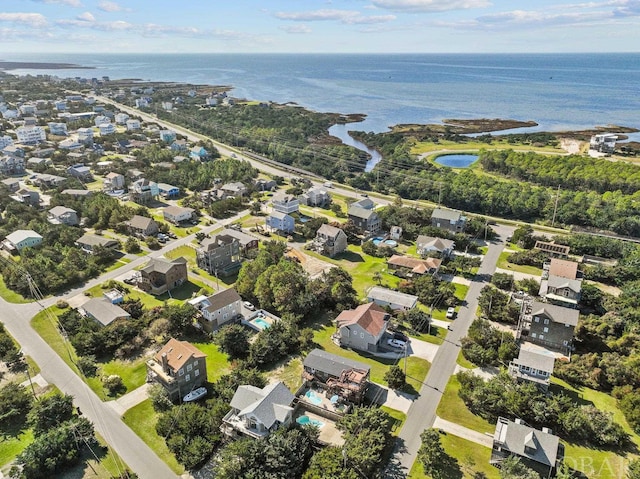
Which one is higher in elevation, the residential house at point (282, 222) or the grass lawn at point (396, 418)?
the residential house at point (282, 222)

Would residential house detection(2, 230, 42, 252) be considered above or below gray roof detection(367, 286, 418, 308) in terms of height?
above

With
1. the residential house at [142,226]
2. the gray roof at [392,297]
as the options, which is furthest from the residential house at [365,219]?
the residential house at [142,226]

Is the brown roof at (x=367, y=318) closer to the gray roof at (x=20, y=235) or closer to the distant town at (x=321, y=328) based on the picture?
the distant town at (x=321, y=328)

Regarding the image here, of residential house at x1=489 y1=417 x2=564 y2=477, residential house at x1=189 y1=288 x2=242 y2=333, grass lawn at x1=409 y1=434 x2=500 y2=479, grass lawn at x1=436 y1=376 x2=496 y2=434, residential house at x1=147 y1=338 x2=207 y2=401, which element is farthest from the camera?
residential house at x1=189 y1=288 x2=242 y2=333

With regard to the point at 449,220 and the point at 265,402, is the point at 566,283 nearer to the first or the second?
the point at 449,220

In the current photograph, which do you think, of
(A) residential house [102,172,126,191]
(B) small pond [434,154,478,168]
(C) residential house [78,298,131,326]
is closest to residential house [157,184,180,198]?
(A) residential house [102,172,126,191]

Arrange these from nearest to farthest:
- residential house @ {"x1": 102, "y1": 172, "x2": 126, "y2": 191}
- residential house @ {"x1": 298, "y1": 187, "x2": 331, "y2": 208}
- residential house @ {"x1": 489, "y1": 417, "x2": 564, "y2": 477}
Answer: residential house @ {"x1": 489, "y1": 417, "x2": 564, "y2": 477} < residential house @ {"x1": 298, "y1": 187, "x2": 331, "y2": 208} < residential house @ {"x1": 102, "y1": 172, "x2": 126, "y2": 191}

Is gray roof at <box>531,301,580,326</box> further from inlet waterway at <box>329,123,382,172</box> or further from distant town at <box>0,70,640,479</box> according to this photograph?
inlet waterway at <box>329,123,382,172</box>
